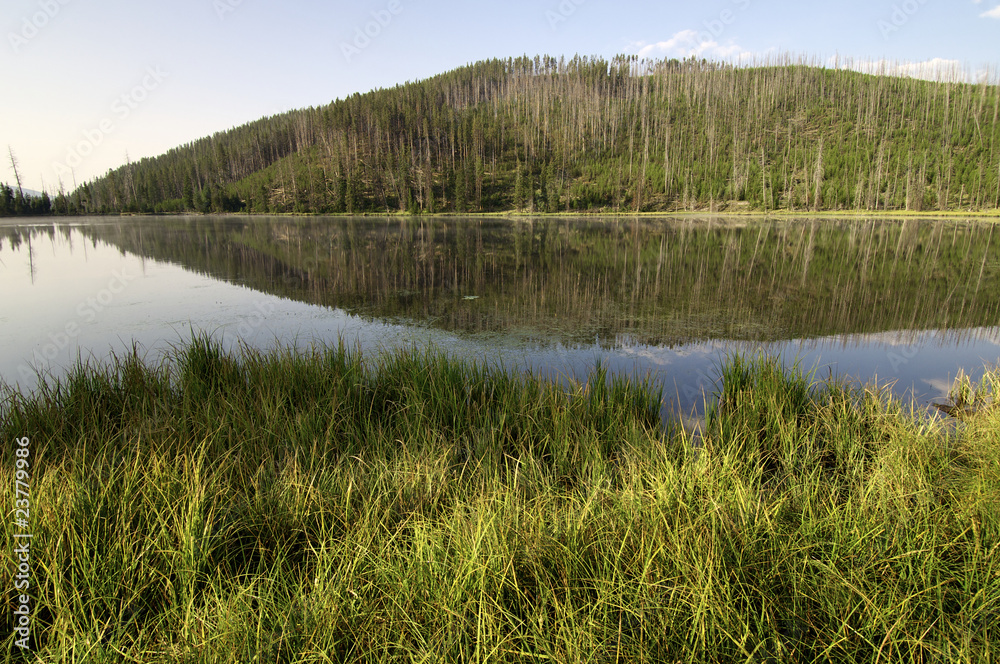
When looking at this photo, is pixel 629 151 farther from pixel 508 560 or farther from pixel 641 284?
pixel 508 560

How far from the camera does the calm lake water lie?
707 centimetres

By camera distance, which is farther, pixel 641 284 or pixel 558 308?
pixel 641 284

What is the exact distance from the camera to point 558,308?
Result: 34.1ft

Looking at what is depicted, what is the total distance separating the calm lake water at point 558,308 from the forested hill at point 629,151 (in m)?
49.3

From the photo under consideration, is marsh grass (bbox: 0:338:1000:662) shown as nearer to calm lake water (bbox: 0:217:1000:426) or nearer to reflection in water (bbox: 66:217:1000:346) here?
calm lake water (bbox: 0:217:1000:426)

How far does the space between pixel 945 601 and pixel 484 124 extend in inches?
3791

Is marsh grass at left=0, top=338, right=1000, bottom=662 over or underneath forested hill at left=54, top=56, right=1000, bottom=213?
underneath

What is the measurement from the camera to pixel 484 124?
8956 cm

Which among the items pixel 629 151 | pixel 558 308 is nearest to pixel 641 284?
pixel 558 308

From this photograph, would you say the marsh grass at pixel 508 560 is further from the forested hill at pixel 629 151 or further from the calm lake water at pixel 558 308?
the forested hill at pixel 629 151

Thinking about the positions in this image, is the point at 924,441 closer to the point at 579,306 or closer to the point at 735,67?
the point at 579,306

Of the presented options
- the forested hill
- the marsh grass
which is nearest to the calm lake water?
the marsh grass

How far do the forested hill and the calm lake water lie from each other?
162 feet

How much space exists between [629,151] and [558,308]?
78.2m
